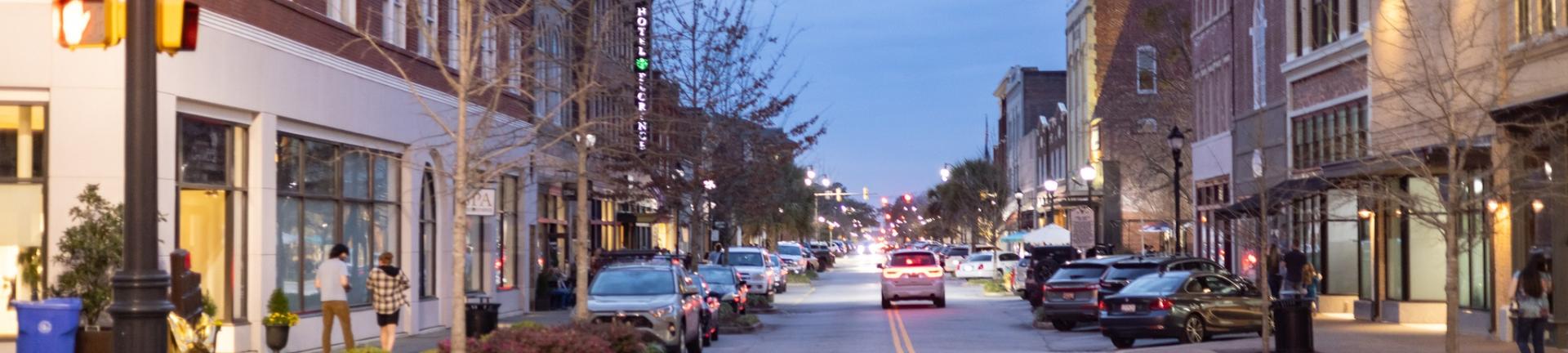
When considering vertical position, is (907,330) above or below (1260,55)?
below

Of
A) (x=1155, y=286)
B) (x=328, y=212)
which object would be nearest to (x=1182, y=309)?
(x=1155, y=286)

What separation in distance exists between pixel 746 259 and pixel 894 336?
2037 centimetres

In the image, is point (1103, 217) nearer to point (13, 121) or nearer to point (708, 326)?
point (708, 326)

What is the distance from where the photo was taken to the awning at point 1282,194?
31.1 m

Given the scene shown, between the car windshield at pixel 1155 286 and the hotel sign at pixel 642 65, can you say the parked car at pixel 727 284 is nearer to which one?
the hotel sign at pixel 642 65

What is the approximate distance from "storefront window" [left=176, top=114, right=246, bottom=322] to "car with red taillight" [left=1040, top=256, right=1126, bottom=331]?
15485mm

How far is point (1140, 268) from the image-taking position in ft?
99.2

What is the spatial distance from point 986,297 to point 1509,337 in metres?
26.3

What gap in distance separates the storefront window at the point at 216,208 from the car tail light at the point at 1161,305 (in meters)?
13.2

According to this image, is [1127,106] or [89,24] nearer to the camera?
[89,24]

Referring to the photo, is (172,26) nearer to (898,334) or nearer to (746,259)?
(898,334)

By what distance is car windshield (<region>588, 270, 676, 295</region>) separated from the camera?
24.5 meters

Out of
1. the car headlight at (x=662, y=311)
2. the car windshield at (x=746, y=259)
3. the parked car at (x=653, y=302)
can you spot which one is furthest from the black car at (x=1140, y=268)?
the car windshield at (x=746, y=259)

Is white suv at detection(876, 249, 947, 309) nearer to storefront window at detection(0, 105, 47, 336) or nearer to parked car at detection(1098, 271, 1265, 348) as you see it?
parked car at detection(1098, 271, 1265, 348)
